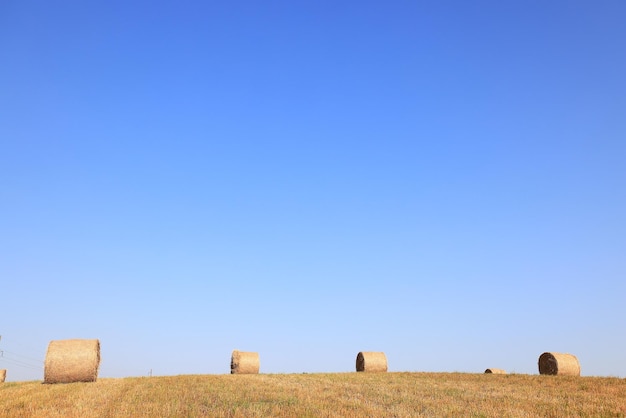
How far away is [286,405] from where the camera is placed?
15820 millimetres

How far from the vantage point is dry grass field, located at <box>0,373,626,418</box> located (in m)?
14.7

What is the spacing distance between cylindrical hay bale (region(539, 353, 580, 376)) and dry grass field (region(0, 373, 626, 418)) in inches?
170

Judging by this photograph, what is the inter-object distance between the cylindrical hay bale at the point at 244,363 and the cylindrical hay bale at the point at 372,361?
667cm

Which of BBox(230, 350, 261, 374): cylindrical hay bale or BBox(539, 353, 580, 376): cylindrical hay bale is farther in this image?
BBox(230, 350, 261, 374): cylindrical hay bale

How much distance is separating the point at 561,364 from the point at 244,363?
61.0 ft

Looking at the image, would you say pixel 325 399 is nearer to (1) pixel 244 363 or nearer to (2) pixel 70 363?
(2) pixel 70 363

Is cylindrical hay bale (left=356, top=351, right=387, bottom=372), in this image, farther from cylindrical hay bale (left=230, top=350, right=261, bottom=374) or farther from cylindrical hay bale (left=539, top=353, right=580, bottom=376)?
cylindrical hay bale (left=539, top=353, right=580, bottom=376)

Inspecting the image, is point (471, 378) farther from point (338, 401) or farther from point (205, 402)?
point (205, 402)

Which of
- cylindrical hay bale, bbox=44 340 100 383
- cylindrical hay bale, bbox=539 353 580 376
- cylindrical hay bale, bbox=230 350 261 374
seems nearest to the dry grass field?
cylindrical hay bale, bbox=44 340 100 383

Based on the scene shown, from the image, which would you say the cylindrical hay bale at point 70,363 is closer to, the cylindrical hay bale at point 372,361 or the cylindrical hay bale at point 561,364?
the cylindrical hay bale at point 372,361

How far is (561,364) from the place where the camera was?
29297 mm

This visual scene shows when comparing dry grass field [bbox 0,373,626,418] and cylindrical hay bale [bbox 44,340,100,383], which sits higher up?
cylindrical hay bale [bbox 44,340,100,383]

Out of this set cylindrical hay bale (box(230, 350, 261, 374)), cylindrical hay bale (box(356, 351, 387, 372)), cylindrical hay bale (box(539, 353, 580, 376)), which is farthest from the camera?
cylindrical hay bale (box(356, 351, 387, 372))

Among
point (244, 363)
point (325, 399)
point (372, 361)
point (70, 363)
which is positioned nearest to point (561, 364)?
point (372, 361)
